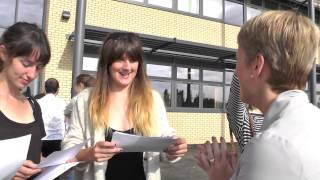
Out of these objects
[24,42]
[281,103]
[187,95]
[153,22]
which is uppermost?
[153,22]

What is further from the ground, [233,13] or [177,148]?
[233,13]

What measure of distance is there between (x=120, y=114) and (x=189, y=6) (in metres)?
11.6

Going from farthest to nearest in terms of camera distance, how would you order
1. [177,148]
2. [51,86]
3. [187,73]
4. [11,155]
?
[187,73] < [51,86] < [177,148] < [11,155]

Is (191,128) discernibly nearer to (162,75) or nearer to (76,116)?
(162,75)

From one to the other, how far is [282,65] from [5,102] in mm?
1466

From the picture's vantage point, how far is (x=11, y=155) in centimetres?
178

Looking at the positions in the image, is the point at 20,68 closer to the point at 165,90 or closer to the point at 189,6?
the point at 165,90

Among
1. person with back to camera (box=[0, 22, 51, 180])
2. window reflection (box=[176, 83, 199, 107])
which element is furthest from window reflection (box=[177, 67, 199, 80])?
person with back to camera (box=[0, 22, 51, 180])

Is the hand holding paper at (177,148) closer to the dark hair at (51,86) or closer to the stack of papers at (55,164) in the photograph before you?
the stack of papers at (55,164)

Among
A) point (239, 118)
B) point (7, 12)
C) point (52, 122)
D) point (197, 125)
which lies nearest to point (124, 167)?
point (239, 118)

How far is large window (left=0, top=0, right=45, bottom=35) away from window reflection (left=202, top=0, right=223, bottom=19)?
18.9 ft

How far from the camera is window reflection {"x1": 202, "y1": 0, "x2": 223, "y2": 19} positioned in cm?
1404

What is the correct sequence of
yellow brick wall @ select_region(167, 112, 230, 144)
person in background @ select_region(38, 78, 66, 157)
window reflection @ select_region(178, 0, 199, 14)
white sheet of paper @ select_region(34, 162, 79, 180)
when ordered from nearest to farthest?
white sheet of paper @ select_region(34, 162, 79, 180), person in background @ select_region(38, 78, 66, 157), yellow brick wall @ select_region(167, 112, 230, 144), window reflection @ select_region(178, 0, 199, 14)

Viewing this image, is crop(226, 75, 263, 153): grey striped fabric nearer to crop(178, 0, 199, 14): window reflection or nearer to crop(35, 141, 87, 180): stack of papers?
crop(35, 141, 87, 180): stack of papers
